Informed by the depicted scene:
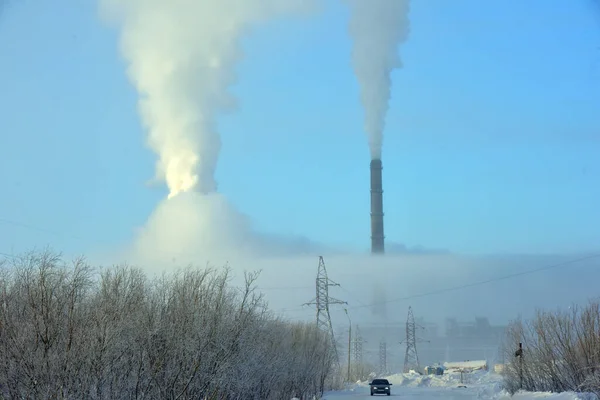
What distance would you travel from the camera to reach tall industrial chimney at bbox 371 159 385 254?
9206 cm

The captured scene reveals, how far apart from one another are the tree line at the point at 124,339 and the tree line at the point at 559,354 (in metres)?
17.1

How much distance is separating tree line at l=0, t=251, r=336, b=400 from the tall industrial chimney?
55779 mm

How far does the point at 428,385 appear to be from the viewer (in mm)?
94875

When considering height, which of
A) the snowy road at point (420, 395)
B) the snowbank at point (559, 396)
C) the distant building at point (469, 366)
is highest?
the distant building at point (469, 366)

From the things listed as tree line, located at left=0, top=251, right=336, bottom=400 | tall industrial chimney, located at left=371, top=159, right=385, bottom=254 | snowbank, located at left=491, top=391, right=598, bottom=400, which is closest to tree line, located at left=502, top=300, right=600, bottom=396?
snowbank, located at left=491, top=391, right=598, bottom=400

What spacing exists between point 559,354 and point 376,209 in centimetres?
4944

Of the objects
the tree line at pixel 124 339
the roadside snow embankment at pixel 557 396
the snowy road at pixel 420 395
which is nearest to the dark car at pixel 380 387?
the snowy road at pixel 420 395

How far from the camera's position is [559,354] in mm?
44469

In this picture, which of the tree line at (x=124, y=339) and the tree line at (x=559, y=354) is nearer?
the tree line at (x=124, y=339)

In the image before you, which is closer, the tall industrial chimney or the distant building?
the tall industrial chimney

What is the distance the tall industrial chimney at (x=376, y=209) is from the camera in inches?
3625

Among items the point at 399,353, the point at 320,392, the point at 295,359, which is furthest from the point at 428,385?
the point at 399,353

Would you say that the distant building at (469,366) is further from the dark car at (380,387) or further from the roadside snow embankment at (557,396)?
Result: the roadside snow embankment at (557,396)

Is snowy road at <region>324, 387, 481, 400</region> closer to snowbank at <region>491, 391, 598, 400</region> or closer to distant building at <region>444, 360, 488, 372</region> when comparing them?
snowbank at <region>491, 391, 598, 400</region>
